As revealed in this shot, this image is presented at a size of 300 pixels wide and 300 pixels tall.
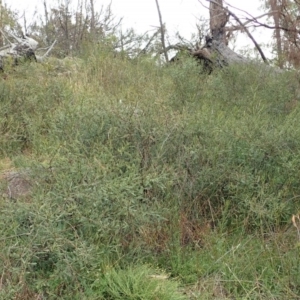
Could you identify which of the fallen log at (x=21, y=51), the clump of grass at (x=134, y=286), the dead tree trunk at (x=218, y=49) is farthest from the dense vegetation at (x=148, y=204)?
the dead tree trunk at (x=218, y=49)

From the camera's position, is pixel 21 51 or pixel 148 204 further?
pixel 21 51

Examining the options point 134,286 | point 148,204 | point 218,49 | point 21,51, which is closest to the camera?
point 134,286

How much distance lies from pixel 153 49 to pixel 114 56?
165 cm

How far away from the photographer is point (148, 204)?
10.2ft

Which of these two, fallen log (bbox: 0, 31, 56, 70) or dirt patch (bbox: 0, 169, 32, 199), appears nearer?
dirt patch (bbox: 0, 169, 32, 199)

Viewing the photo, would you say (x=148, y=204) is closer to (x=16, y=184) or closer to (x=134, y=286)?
(x=134, y=286)

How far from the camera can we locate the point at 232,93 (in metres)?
5.98

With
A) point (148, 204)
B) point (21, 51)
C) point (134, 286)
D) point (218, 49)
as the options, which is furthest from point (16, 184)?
point (218, 49)

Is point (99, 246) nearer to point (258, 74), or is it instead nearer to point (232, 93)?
point (232, 93)

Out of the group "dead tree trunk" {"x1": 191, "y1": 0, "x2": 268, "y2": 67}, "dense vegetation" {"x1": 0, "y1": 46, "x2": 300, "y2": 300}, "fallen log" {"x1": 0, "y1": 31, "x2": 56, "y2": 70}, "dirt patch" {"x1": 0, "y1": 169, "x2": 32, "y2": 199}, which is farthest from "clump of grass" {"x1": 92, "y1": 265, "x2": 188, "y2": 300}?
"dead tree trunk" {"x1": 191, "y1": 0, "x2": 268, "y2": 67}

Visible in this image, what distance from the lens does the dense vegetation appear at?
249 centimetres

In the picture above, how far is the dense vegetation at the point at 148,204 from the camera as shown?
98.1 inches

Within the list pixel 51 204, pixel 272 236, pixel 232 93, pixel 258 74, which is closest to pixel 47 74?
pixel 232 93

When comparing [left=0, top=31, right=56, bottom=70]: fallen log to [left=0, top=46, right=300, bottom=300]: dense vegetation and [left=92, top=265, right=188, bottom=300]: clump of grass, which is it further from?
[left=92, top=265, right=188, bottom=300]: clump of grass
